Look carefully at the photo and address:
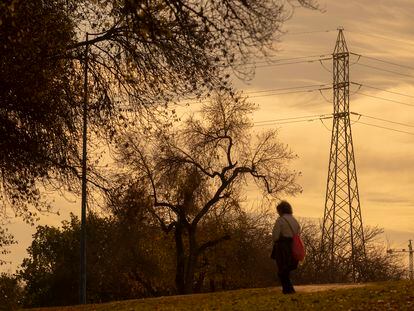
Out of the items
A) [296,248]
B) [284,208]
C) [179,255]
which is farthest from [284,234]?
[179,255]

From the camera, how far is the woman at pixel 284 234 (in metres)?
20.6

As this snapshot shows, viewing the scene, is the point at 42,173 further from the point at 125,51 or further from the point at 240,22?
the point at 240,22

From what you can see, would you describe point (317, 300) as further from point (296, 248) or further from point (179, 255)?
point (179, 255)

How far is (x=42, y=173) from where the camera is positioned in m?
25.5

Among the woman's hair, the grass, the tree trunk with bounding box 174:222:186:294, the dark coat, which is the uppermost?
the tree trunk with bounding box 174:222:186:294

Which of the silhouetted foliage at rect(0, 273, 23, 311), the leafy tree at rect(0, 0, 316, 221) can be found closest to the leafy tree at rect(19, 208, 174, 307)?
the silhouetted foliage at rect(0, 273, 23, 311)

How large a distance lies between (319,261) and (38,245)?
2451 cm

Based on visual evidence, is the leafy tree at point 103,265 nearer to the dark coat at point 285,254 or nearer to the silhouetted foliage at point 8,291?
the silhouetted foliage at point 8,291

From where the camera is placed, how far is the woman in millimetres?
20562

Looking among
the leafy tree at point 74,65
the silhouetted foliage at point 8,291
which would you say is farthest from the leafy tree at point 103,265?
the leafy tree at point 74,65

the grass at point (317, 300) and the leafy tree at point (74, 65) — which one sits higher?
the leafy tree at point (74, 65)

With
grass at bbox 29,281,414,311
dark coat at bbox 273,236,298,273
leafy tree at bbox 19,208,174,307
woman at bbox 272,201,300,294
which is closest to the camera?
grass at bbox 29,281,414,311

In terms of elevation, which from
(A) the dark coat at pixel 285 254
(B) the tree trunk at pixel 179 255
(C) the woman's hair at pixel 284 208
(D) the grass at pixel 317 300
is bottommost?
(D) the grass at pixel 317 300

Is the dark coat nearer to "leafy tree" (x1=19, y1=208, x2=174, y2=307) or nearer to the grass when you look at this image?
the grass
